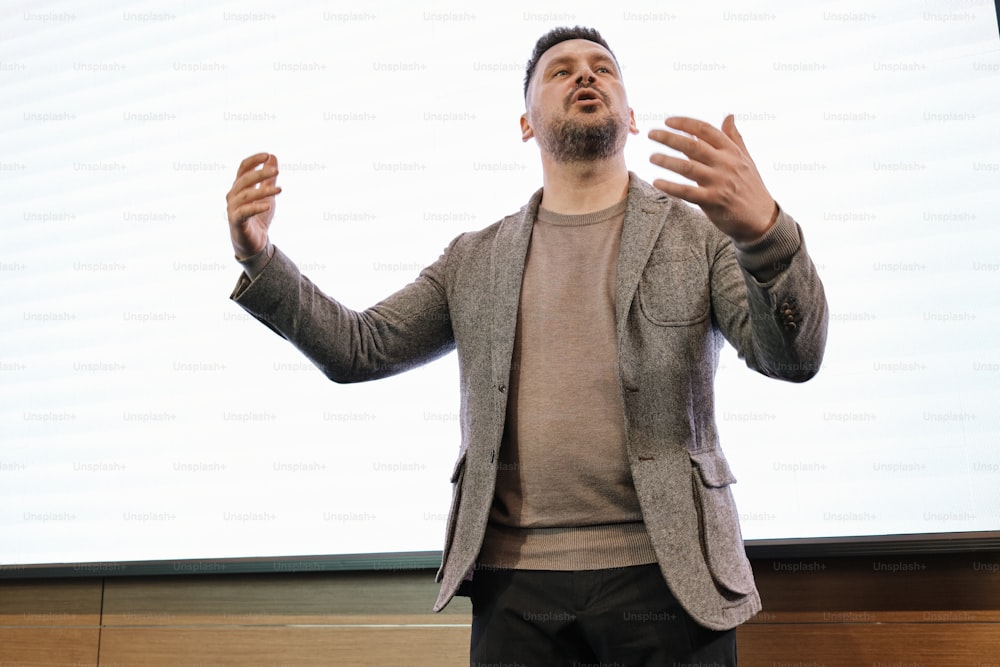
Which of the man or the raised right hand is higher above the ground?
the raised right hand

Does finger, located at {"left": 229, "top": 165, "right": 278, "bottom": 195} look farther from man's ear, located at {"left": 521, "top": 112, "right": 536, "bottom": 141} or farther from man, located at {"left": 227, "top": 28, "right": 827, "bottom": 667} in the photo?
man's ear, located at {"left": 521, "top": 112, "right": 536, "bottom": 141}

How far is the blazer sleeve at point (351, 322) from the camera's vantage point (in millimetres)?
1351

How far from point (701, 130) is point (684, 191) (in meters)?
0.10

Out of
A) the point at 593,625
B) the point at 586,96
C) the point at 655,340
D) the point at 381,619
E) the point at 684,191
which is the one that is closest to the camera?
the point at 684,191

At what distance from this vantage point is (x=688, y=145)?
1.02 meters

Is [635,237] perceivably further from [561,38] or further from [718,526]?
[561,38]

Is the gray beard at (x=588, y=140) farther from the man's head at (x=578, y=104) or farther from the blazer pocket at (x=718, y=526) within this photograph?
the blazer pocket at (x=718, y=526)

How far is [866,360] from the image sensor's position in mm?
1739

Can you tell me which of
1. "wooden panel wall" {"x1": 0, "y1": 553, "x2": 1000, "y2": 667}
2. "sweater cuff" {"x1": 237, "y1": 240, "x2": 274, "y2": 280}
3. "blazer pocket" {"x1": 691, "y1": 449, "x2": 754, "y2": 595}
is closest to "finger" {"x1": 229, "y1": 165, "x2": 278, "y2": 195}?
"sweater cuff" {"x1": 237, "y1": 240, "x2": 274, "y2": 280}

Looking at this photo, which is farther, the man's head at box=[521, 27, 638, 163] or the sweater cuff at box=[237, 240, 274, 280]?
the man's head at box=[521, 27, 638, 163]

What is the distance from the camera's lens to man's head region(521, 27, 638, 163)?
4.98ft

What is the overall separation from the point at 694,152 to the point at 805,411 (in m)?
0.91

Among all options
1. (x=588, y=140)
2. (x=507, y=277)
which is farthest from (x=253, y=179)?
(x=588, y=140)

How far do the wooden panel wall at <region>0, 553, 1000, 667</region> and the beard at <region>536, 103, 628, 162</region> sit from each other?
3.06ft
